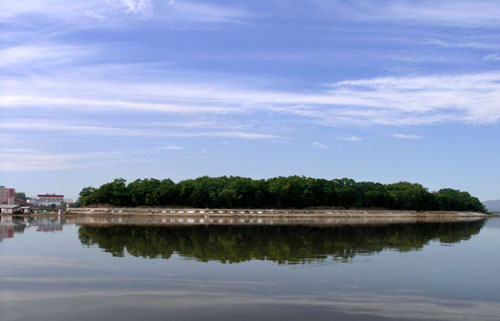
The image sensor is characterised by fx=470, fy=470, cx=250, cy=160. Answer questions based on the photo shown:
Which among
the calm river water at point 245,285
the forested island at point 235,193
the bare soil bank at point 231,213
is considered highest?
the forested island at point 235,193

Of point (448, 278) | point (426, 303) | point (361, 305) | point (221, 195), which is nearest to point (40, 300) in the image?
point (361, 305)

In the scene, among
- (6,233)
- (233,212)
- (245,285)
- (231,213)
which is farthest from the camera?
(233,212)

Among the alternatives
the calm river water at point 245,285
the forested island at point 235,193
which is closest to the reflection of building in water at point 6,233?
the calm river water at point 245,285

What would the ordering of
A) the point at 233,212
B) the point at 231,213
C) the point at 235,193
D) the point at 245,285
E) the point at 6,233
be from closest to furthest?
the point at 245,285 < the point at 6,233 < the point at 231,213 < the point at 233,212 < the point at 235,193

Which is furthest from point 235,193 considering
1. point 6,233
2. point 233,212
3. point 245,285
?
point 245,285

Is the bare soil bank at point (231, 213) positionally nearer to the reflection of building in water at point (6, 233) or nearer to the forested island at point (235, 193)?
the forested island at point (235, 193)

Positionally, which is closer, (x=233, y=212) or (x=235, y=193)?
(x=233, y=212)

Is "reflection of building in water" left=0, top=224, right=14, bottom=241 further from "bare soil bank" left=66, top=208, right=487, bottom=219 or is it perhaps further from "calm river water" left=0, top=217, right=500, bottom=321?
"bare soil bank" left=66, top=208, right=487, bottom=219

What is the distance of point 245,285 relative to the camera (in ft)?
65.0

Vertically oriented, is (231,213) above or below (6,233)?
above

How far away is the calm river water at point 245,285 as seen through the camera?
607 inches

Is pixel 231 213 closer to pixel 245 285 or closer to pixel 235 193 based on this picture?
pixel 235 193

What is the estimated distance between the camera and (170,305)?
1611 centimetres

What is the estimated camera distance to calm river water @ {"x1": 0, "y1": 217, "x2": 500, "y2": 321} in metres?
15.4
